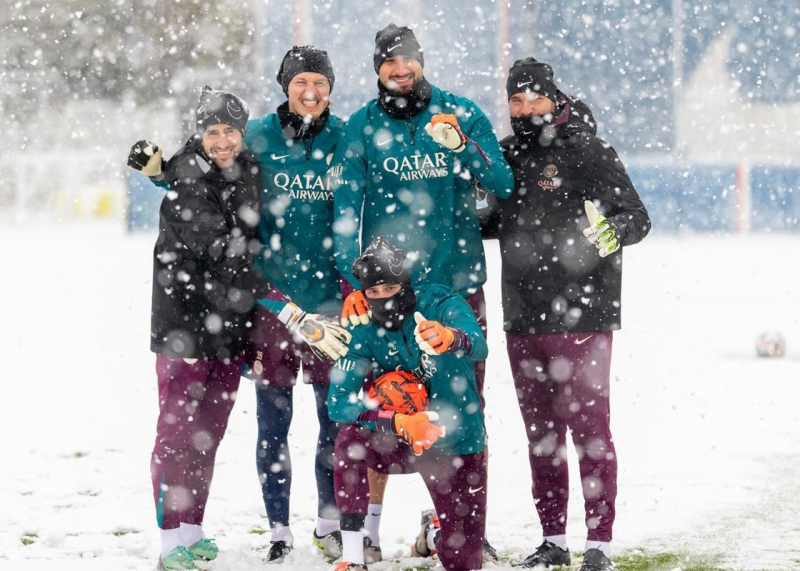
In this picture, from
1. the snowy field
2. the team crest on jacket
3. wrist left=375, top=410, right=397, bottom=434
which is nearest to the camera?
wrist left=375, top=410, right=397, bottom=434

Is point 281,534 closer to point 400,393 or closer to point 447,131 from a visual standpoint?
point 400,393

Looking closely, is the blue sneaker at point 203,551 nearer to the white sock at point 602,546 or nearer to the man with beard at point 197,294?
the man with beard at point 197,294

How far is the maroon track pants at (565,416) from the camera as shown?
3.89 metres

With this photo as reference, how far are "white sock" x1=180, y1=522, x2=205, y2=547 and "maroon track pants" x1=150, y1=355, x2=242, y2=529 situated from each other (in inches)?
0.9

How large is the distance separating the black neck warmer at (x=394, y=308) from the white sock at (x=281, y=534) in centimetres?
106

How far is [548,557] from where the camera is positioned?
4027 mm

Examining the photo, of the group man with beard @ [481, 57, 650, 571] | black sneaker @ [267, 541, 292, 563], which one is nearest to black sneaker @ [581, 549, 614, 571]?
man with beard @ [481, 57, 650, 571]

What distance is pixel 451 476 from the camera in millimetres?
3785

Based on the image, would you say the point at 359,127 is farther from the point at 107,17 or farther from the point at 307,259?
the point at 107,17

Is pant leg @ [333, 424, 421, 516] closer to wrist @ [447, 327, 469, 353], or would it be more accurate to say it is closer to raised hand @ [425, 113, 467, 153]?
wrist @ [447, 327, 469, 353]

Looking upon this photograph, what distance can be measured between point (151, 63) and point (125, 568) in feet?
91.2

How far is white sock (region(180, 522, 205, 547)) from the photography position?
414cm

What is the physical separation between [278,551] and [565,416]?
1305 millimetres

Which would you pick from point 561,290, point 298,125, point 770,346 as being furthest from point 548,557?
point 770,346
